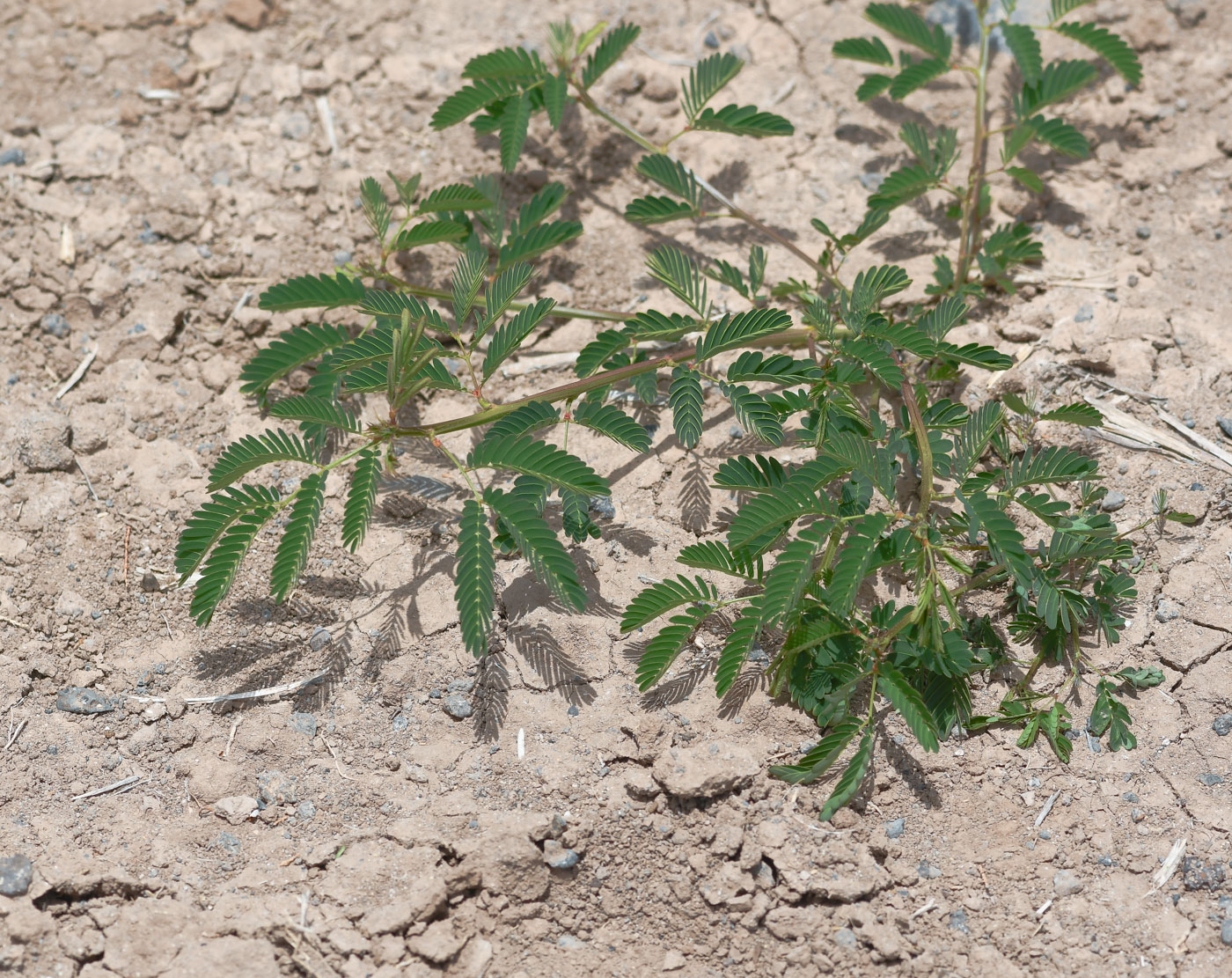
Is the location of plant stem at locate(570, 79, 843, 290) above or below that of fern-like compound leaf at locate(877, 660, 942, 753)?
above

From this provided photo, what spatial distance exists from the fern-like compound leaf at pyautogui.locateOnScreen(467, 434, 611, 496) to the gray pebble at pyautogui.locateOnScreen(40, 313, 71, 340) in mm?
1595

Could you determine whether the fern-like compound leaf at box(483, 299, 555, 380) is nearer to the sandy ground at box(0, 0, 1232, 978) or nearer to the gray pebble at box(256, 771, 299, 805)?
the sandy ground at box(0, 0, 1232, 978)

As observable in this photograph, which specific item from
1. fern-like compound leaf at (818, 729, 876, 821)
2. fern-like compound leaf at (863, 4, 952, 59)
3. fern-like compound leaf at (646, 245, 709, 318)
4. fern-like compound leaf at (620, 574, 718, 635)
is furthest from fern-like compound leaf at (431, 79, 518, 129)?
fern-like compound leaf at (818, 729, 876, 821)

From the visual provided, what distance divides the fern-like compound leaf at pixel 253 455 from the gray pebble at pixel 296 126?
4.87 ft

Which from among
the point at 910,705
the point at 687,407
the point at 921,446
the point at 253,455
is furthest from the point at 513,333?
the point at 910,705

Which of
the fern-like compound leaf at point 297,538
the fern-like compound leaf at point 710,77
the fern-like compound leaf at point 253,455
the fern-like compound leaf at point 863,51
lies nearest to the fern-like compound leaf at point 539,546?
the fern-like compound leaf at point 297,538

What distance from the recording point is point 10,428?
288 centimetres

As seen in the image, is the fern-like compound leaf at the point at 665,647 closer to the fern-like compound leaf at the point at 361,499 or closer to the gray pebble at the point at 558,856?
the gray pebble at the point at 558,856

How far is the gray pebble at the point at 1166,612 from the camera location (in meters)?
2.55

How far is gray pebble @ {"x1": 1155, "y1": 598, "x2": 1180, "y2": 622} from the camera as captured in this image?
100 inches

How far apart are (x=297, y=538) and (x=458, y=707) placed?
581mm

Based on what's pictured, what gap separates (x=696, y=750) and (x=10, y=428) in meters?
2.19

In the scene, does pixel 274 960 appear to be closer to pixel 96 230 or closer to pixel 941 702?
pixel 941 702

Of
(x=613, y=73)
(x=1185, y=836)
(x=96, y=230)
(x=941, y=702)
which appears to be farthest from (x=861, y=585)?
(x=96, y=230)
